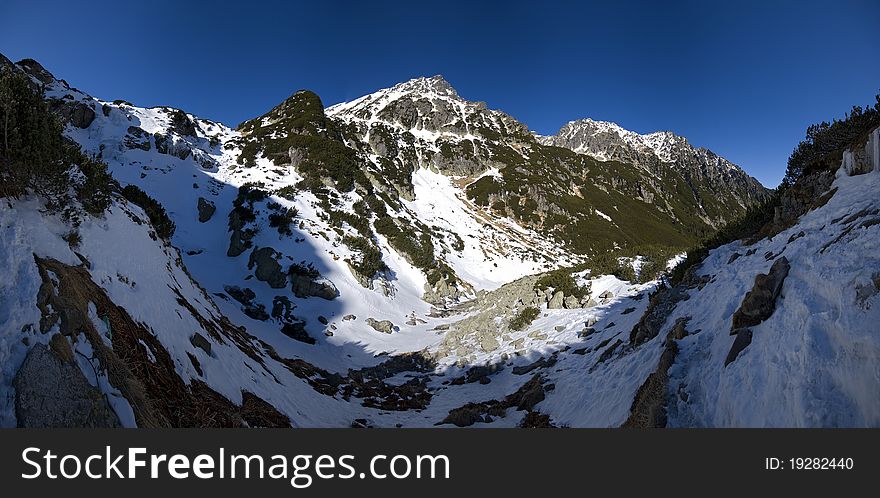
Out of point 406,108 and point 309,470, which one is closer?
point 309,470

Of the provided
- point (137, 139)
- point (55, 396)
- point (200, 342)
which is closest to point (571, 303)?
point (200, 342)

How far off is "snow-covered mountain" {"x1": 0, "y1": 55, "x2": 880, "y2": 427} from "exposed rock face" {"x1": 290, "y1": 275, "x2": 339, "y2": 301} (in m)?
0.15

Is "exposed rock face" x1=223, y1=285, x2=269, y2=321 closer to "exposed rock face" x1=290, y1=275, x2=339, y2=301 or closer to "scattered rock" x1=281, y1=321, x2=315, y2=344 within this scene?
"scattered rock" x1=281, y1=321, x2=315, y2=344

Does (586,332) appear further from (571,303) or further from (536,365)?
(571,303)

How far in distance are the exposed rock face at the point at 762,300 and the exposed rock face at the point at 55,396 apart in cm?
948

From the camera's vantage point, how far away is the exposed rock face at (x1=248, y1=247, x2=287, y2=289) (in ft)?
85.2

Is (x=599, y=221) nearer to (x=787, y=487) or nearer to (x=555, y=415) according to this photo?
(x=555, y=415)

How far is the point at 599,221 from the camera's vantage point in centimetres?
8275

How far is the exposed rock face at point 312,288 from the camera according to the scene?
25.5m

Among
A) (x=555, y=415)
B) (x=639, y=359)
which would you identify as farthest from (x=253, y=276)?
(x=639, y=359)

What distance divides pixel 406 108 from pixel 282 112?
5481 cm

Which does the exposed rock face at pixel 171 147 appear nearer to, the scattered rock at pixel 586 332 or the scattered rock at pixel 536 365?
the scattered rock at pixel 536 365

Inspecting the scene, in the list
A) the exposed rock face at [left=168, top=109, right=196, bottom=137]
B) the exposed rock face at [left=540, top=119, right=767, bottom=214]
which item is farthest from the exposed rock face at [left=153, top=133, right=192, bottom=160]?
the exposed rock face at [left=540, top=119, right=767, bottom=214]

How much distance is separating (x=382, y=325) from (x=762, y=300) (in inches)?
815
